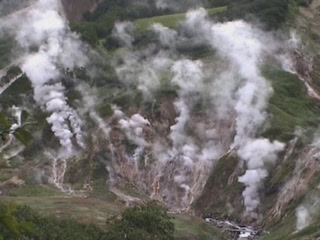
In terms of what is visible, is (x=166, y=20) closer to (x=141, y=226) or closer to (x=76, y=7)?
(x=76, y=7)

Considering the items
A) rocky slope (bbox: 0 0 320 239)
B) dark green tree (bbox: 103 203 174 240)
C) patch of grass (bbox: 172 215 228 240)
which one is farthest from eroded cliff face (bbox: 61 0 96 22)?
dark green tree (bbox: 103 203 174 240)

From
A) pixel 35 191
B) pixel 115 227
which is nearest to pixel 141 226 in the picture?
pixel 115 227

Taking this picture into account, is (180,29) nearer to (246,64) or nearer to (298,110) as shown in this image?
(246,64)

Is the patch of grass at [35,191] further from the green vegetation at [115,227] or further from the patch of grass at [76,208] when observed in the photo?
the green vegetation at [115,227]

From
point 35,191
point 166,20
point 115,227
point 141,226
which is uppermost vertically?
point 166,20

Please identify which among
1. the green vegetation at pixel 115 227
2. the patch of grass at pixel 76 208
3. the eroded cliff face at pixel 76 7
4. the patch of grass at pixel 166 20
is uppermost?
the eroded cliff face at pixel 76 7

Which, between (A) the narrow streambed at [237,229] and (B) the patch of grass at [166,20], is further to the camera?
(B) the patch of grass at [166,20]

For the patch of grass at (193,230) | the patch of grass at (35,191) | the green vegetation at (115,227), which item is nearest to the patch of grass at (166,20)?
the patch of grass at (35,191)
